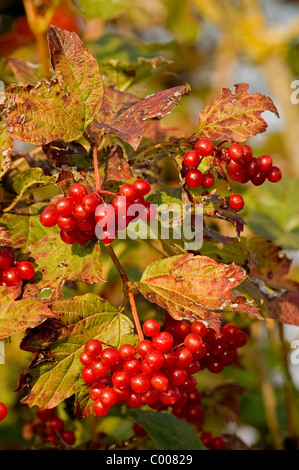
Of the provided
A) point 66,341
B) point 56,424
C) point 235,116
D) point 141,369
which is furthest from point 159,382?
point 56,424

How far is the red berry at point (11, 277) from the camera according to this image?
2.28 feet

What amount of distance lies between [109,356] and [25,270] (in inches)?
6.2

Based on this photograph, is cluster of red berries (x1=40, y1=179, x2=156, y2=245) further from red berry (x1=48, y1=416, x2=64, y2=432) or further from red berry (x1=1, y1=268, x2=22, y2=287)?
red berry (x1=48, y1=416, x2=64, y2=432)

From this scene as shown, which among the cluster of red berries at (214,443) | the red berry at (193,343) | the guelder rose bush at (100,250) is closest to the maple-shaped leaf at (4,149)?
the guelder rose bush at (100,250)

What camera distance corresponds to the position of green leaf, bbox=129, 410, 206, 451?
0.97 metres

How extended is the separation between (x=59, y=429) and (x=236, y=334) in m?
0.46

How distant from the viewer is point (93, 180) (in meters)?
0.72

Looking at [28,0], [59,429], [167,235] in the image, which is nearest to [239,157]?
[167,235]

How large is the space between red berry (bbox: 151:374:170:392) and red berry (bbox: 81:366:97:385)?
78mm

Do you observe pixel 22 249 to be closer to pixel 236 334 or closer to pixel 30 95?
pixel 30 95

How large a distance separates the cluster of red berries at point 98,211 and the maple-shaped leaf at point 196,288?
9cm

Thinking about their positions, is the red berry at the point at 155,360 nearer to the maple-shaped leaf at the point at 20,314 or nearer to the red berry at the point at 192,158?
the maple-shaped leaf at the point at 20,314

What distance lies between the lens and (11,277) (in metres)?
0.70

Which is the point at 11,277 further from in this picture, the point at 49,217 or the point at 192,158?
the point at 192,158
